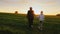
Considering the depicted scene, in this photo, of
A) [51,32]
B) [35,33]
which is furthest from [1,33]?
[51,32]

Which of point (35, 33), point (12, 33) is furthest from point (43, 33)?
point (12, 33)

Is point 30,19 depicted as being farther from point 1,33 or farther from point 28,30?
point 1,33

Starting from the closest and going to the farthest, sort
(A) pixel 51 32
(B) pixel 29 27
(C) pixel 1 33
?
(C) pixel 1 33
(A) pixel 51 32
(B) pixel 29 27

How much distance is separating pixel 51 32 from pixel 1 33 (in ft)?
16.8

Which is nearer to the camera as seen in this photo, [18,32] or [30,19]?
[18,32]

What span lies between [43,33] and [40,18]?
229 centimetres

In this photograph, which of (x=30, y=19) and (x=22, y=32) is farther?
(x=30, y=19)

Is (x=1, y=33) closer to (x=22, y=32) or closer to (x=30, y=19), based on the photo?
(x=22, y=32)

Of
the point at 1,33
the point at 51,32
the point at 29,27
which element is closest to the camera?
the point at 1,33

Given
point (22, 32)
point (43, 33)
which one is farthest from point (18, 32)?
point (43, 33)

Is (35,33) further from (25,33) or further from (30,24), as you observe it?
(30,24)

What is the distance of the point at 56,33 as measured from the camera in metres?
27.9

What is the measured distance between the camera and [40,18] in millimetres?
28797

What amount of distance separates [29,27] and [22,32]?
9.51ft
